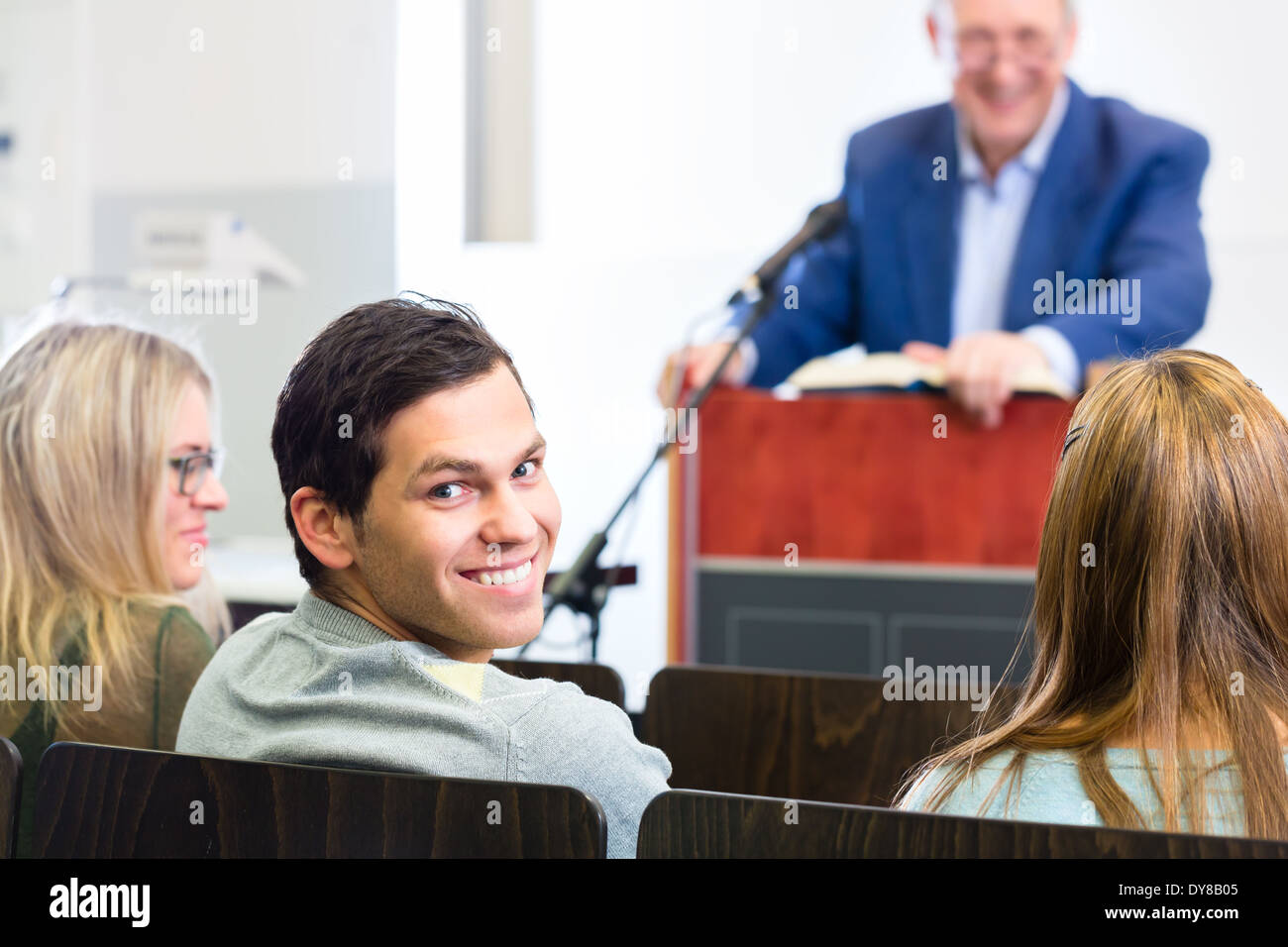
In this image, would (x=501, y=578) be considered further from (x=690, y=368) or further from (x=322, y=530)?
(x=690, y=368)

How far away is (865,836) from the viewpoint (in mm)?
850

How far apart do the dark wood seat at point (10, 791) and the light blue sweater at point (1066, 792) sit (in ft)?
2.49

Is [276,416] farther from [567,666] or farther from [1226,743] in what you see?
[1226,743]

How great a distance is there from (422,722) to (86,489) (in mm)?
854

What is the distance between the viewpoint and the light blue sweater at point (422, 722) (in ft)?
3.35

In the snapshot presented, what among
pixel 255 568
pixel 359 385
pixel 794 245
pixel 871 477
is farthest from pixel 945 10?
pixel 359 385

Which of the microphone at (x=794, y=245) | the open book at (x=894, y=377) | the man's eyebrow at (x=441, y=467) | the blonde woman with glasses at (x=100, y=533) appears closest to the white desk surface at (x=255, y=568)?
the open book at (x=894, y=377)

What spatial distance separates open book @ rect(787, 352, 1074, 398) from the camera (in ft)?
10.9

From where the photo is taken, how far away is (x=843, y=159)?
4254 mm

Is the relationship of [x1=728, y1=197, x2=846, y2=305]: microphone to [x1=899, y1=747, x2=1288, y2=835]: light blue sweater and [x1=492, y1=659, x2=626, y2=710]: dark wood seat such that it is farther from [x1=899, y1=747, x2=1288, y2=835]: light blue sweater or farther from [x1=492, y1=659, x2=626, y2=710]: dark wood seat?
[x1=899, y1=747, x2=1288, y2=835]: light blue sweater

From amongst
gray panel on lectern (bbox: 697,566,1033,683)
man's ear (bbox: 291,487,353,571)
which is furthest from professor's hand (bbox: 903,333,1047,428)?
man's ear (bbox: 291,487,353,571)

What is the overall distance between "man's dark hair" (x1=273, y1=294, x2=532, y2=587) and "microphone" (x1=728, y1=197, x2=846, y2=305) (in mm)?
1347

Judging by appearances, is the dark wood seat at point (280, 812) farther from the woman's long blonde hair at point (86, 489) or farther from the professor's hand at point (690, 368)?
the professor's hand at point (690, 368)
